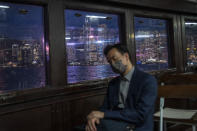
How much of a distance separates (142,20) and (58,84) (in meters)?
1.91

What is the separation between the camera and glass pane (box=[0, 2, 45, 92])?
2285mm

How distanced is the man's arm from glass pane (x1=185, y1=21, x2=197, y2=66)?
3042 millimetres

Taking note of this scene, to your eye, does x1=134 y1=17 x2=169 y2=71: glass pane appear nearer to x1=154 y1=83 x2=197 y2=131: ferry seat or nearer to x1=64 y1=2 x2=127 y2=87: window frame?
x1=64 y1=2 x2=127 y2=87: window frame

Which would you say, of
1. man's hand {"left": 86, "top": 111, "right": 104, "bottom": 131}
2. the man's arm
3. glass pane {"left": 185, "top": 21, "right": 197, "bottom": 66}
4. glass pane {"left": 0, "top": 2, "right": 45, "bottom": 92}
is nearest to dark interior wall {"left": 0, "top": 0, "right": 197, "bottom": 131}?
glass pane {"left": 0, "top": 2, "right": 45, "bottom": 92}

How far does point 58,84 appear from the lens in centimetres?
257

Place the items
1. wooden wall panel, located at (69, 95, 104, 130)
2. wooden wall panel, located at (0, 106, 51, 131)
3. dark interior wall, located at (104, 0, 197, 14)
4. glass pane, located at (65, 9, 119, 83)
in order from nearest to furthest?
wooden wall panel, located at (0, 106, 51, 131)
wooden wall panel, located at (69, 95, 104, 130)
glass pane, located at (65, 9, 119, 83)
dark interior wall, located at (104, 0, 197, 14)

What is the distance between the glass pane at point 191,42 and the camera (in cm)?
443

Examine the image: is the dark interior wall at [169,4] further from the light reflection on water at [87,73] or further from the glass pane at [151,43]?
the light reflection on water at [87,73]

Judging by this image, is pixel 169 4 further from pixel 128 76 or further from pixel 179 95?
pixel 128 76

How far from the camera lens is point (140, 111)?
5.36 ft

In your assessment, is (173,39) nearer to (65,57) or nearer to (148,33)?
(148,33)

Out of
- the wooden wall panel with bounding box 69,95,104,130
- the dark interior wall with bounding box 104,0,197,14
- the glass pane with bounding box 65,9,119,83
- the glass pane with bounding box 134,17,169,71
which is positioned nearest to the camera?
the wooden wall panel with bounding box 69,95,104,130

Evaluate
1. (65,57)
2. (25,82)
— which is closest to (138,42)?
(65,57)

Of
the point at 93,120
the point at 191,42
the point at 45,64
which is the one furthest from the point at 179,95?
the point at 191,42
